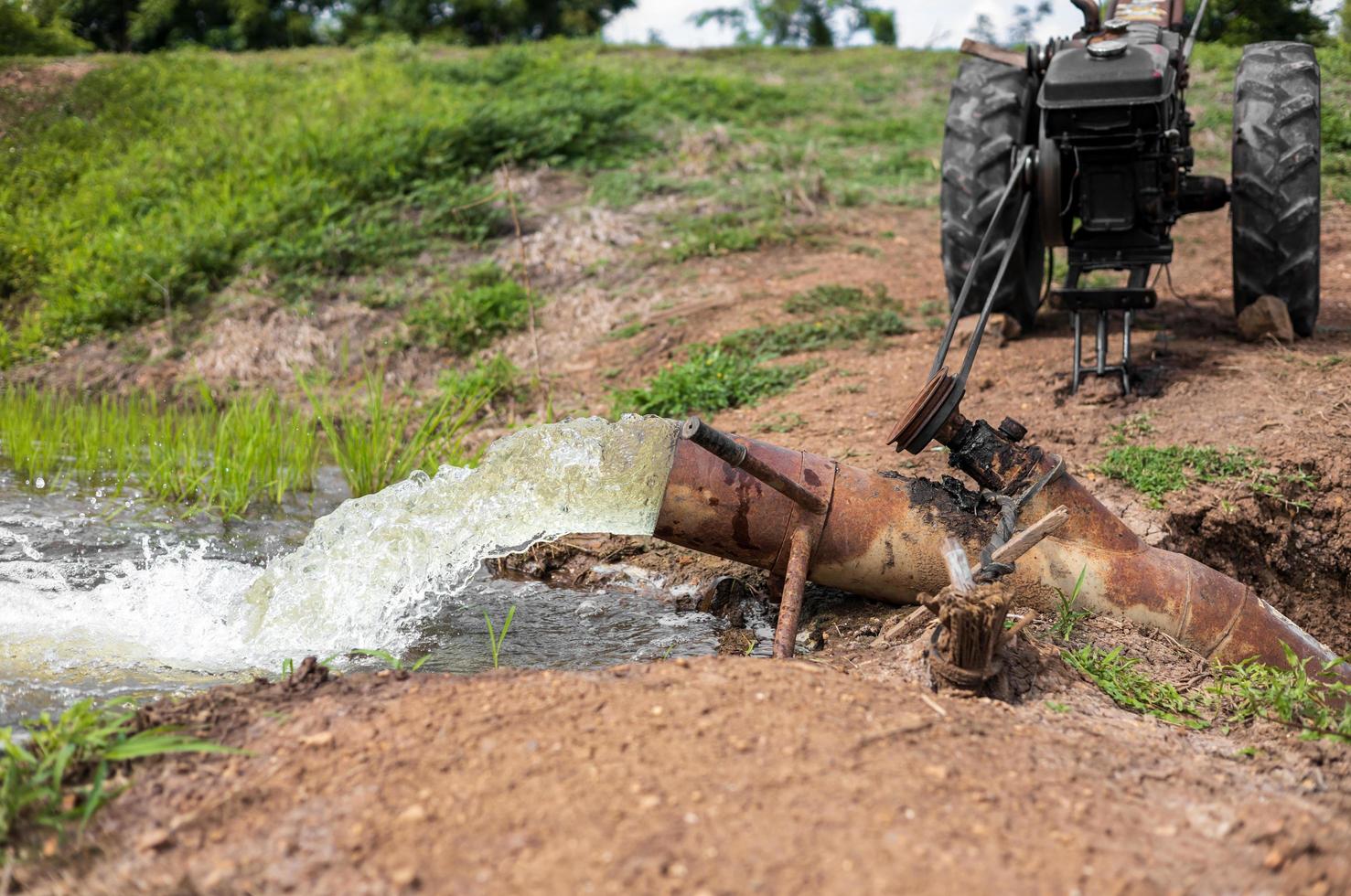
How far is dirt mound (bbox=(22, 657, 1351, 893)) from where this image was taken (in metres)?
1.95

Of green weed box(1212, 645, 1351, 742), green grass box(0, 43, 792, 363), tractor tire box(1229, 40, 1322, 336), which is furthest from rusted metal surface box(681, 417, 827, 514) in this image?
green grass box(0, 43, 792, 363)

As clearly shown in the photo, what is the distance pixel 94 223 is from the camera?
373 inches

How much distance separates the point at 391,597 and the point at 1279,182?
4.31 metres

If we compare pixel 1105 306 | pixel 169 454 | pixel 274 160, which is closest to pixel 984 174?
pixel 1105 306

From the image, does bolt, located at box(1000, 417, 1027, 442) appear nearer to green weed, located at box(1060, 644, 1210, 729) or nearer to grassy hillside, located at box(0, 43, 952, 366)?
green weed, located at box(1060, 644, 1210, 729)

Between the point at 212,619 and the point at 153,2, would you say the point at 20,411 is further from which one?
the point at 153,2

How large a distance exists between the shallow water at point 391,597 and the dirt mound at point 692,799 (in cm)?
82

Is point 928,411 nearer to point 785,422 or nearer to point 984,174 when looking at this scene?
point 785,422

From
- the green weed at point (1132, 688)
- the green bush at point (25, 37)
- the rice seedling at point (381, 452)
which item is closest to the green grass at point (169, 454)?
the rice seedling at point (381, 452)

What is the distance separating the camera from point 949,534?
3363 millimetres

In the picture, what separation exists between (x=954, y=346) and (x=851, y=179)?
3952 millimetres

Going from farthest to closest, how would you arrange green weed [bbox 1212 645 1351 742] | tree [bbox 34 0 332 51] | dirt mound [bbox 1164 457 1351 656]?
tree [bbox 34 0 332 51], dirt mound [bbox 1164 457 1351 656], green weed [bbox 1212 645 1351 742]

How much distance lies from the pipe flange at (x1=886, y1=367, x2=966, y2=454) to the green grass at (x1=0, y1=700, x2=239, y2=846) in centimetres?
200

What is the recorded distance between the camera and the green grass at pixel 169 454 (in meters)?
5.04
